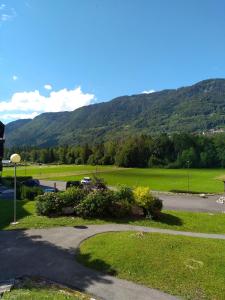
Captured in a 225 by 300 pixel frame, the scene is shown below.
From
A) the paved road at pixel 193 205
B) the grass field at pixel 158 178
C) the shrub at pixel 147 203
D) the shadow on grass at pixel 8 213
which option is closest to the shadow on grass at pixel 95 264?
the shadow on grass at pixel 8 213

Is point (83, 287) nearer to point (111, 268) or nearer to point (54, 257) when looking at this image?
point (111, 268)

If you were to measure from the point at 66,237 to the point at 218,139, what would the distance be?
511 feet

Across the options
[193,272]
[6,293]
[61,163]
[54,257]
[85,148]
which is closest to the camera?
[6,293]

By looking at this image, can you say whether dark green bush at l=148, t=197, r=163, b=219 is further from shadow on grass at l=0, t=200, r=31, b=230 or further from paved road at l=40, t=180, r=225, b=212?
paved road at l=40, t=180, r=225, b=212

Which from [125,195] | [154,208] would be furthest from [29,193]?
[154,208]

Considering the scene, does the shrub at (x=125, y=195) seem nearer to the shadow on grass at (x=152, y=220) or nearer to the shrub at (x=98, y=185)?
the shrub at (x=98, y=185)

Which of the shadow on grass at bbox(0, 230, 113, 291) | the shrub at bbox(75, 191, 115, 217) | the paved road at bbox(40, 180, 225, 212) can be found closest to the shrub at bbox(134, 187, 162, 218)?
the shrub at bbox(75, 191, 115, 217)

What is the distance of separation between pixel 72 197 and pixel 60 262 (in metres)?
9.26

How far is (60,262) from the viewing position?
14.7 meters

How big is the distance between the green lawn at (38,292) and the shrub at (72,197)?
10.9 metres

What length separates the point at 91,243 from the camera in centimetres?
1731

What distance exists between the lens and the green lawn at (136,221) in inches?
832

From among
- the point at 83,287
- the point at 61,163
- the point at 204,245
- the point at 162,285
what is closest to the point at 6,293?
the point at 83,287

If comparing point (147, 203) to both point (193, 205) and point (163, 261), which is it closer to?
point (163, 261)
